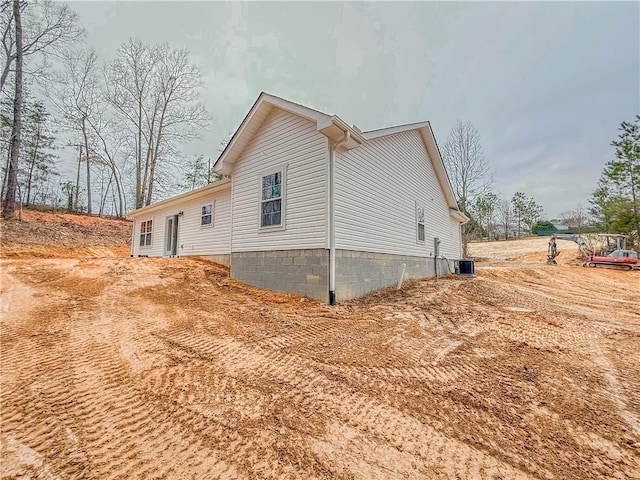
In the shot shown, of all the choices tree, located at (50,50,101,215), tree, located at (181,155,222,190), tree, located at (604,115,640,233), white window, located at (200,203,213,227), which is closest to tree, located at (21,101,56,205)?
tree, located at (50,50,101,215)

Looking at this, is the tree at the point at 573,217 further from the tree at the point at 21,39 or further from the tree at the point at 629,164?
the tree at the point at 21,39

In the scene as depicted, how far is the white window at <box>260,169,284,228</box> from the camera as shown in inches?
291

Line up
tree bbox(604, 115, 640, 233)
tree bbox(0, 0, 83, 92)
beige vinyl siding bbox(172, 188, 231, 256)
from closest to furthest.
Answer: beige vinyl siding bbox(172, 188, 231, 256), tree bbox(0, 0, 83, 92), tree bbox(604, 115, 640, 233)

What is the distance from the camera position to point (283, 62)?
15133mm

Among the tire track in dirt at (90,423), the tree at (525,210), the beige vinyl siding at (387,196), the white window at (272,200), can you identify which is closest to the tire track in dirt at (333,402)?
the tire track in dirt at (90,423)

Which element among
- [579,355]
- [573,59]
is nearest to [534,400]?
[579,355]

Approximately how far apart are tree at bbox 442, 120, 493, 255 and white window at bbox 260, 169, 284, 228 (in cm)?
1798

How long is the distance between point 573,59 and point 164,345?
58.5ft

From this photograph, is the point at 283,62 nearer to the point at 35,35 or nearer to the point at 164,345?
the point at 35,35

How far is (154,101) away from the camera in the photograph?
21.0 metres

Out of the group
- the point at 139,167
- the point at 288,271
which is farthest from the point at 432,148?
the point at 139,167

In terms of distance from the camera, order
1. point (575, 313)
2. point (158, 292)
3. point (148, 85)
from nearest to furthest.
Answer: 1. point (575, 313)
2. point (158, 292)
3. point (148, 85)

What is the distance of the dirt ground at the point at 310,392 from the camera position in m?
1.76

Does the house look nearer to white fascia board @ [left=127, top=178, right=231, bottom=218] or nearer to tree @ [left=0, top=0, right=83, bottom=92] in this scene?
white fascia board @ [left=127, top=178, right=231, bottom=218]
